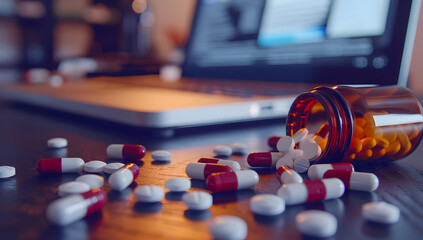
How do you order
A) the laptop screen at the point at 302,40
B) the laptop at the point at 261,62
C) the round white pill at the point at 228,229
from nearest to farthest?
the round white pill at the point at 228,229
the laptop at the point at 261,62
the laptop screen at the point at 302,40

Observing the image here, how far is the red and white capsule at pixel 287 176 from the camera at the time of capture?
20.9 inches

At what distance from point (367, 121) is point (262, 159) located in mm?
178

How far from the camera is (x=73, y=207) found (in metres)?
0.40

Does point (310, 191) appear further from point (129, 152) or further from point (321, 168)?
point (129, 152)

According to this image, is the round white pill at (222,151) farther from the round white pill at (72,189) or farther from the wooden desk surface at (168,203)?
the round white pill at (72,189)

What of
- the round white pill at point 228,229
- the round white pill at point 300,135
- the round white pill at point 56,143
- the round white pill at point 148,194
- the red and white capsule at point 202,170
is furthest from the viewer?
the round white pill at point 56,143

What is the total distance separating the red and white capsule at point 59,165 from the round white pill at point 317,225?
37 cm

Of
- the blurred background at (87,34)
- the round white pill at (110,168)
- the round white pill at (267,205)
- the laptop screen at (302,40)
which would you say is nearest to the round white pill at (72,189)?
the round white pill at (110,168)

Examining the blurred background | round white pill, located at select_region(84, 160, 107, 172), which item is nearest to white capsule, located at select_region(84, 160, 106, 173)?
round white pill, located at select_region(84, 160, 107, 172)

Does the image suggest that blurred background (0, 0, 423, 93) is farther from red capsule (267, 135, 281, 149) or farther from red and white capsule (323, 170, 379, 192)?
red and white capsule (323, 170, 379, 192)

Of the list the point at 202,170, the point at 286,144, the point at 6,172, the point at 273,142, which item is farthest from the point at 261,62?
the point at 6,172

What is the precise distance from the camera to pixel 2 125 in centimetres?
103

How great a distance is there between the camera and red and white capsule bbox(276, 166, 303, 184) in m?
0.53

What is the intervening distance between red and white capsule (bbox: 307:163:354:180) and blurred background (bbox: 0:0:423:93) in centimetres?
315
